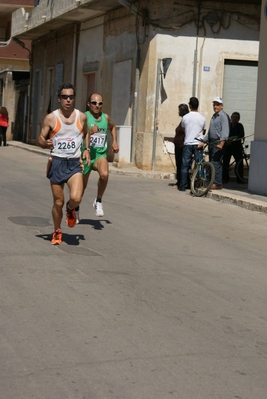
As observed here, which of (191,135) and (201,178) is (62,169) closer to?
(201,178)

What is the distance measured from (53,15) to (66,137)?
21177 millimetres

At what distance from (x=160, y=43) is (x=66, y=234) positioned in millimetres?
13390

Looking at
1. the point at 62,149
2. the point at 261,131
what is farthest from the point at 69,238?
the point at 261,131

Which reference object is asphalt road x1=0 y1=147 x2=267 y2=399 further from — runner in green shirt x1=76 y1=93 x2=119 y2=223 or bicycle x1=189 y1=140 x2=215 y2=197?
bicycle x1=189 y1=140 x2=215 y2=197

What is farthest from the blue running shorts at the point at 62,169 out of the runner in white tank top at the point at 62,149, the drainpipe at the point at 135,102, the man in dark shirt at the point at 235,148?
the drainpipe at the point at 135,102

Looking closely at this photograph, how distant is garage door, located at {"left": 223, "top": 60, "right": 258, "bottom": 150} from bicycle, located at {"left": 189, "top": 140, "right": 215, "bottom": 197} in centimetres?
696

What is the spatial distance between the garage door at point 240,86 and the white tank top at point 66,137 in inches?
569

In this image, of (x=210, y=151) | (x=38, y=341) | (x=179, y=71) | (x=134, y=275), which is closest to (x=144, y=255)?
(x=134, y=275)

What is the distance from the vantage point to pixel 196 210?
576 inches

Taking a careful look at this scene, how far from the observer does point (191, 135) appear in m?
17.5

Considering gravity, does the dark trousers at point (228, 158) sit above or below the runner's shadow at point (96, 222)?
above

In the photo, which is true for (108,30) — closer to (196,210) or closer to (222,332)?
(196,210)

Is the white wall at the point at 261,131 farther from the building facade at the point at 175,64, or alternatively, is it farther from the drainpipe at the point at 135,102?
the drainpipe at the point at 135,102

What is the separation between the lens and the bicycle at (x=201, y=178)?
54.5ft
